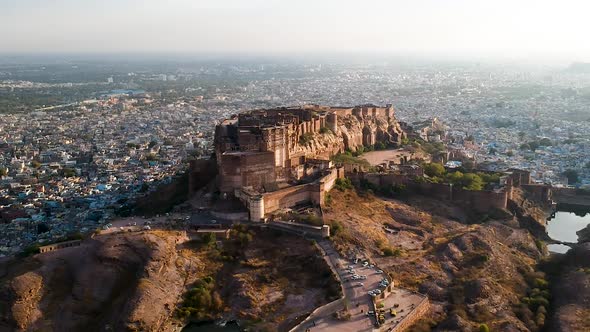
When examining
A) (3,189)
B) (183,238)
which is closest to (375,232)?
(183,238)

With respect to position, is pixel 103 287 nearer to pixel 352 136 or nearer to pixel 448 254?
pixel 448 254

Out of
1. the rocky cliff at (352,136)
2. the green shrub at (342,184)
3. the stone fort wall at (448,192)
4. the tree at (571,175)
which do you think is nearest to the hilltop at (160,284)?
the green shrub at (342,184)

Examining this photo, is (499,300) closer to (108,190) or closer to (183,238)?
(183,238)

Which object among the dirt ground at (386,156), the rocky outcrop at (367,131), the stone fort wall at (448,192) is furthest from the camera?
the rocky outcrop at (367,131)

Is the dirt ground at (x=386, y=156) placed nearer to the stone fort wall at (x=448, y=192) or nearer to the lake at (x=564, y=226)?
the stone fort wall at (x=448, y=192)

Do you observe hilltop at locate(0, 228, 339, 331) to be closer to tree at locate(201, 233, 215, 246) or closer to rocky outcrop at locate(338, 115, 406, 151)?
tree at locate(201, 233, 215, 246)

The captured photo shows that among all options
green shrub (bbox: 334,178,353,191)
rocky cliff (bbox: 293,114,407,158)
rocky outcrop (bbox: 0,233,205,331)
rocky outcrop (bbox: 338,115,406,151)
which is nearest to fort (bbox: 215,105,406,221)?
rocky cliff (bbox: 293,114,407,158)
